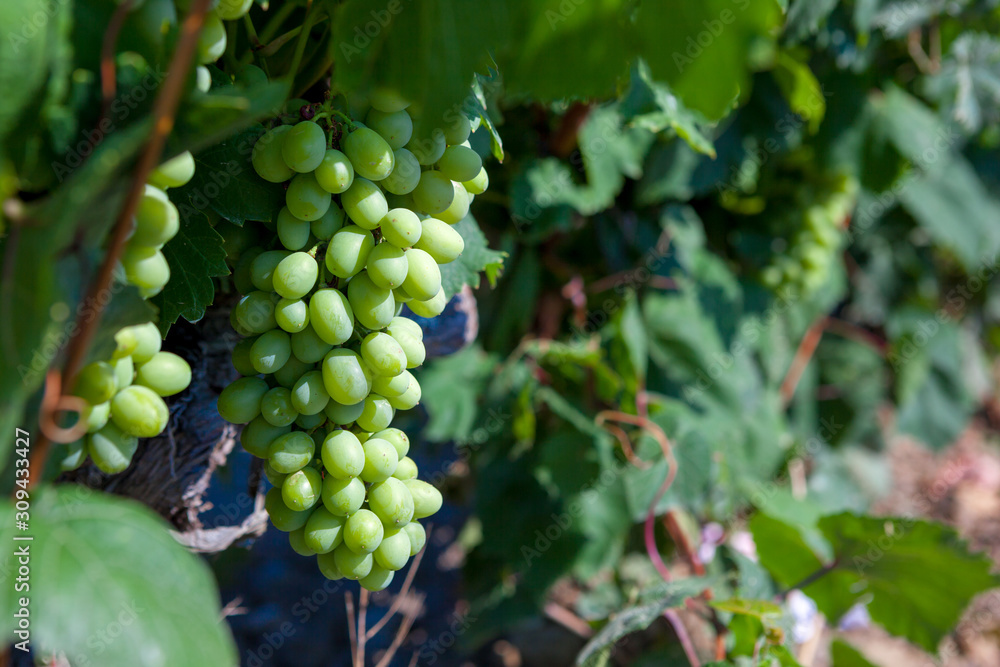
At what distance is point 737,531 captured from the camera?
1.24m

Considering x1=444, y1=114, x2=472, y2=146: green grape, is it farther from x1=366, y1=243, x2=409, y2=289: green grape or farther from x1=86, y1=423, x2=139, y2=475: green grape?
x1=86, y1=423, x2=139, y2=475: green grape

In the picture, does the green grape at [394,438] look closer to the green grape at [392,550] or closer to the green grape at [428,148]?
the green grape at [392,550]

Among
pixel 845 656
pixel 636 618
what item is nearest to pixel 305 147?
pixel 636 618

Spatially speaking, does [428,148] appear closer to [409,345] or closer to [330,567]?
[409,345]

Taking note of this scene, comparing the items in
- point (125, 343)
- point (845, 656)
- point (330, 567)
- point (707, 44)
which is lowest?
point (845, 656)

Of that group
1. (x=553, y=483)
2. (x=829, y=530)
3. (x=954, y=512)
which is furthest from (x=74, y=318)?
(x=954, y=512)

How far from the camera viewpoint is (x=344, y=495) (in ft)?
1.37

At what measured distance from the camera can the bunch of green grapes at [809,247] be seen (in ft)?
4.14

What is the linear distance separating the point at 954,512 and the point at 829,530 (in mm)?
1496

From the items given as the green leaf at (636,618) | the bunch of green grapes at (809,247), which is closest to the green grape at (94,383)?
the green leaf at (636,618)

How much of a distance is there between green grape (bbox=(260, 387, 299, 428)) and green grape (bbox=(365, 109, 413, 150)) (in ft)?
0.53

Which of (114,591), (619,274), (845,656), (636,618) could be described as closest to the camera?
(114,591)

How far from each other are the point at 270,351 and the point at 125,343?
0.27ft

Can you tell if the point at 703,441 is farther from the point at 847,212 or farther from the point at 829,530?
the point at 847,212
